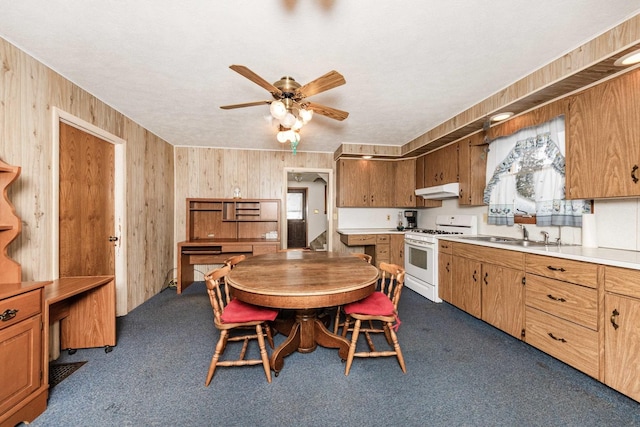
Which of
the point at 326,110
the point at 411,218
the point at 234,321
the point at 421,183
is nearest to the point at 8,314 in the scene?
the point at 234,321

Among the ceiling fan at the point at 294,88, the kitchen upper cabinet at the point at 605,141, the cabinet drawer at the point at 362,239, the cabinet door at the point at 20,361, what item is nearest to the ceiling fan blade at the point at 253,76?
the ceiling fan at the point at 294,88

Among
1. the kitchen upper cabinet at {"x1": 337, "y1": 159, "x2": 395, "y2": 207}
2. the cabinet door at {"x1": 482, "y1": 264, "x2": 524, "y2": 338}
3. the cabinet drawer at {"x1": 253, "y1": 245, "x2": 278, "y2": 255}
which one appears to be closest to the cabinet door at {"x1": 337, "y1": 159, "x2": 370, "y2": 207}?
the kitchen upper cabinet at {"x1": 337, "y1": 159, "x2": 395, "y2": 207}

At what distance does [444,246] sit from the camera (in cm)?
343

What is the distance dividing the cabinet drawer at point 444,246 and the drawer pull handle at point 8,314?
382cm

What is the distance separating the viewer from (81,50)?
6.30 feet

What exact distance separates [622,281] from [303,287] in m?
1.99

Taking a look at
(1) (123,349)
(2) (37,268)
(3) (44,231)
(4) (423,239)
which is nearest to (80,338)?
(1) (123,349)

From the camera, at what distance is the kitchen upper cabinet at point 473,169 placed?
10.9ft

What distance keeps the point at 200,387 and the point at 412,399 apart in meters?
1.42

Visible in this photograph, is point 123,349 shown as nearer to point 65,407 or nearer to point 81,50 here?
point 65,407

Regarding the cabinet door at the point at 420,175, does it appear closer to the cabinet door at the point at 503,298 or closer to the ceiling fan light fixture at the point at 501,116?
the ceiling fan light fixture at the point at 501,116

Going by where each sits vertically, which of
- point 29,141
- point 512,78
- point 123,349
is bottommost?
point 123,349

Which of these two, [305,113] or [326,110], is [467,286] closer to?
[326,110]

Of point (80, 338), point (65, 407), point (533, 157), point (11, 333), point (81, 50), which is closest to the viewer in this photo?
point (11, 333)
